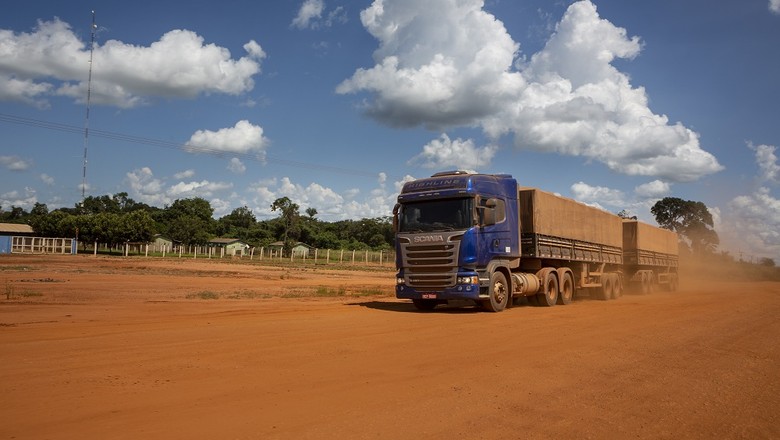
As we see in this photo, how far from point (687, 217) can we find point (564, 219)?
3165 inches

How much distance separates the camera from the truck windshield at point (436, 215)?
14.8m

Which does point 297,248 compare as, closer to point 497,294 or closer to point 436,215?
point 497,294

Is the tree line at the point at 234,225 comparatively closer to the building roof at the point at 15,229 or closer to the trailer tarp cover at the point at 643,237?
the building roof at the point at 15,229

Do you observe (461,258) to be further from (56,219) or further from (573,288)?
(56,219)

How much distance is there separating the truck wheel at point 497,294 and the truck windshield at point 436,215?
179cm

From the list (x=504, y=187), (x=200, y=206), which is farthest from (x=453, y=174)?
(x=200, y=206)

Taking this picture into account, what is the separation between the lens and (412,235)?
15180 millimetres

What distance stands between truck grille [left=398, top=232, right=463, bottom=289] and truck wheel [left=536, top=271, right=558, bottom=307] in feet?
15.1

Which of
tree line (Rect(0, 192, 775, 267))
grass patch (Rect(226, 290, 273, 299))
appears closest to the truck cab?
grass patch (Rect(226, 290, 273, 299))

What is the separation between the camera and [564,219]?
1911cm

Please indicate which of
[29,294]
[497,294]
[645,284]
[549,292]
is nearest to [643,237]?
[645,284]

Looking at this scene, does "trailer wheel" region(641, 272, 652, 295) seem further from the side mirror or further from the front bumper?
the front bumper

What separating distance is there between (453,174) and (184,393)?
1131cm

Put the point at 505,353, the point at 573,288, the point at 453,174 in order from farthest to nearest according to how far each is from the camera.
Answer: the point at 573,288 → the point at 453,174 → the point at 505,353
